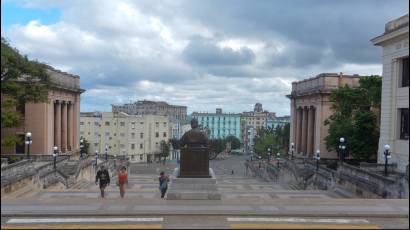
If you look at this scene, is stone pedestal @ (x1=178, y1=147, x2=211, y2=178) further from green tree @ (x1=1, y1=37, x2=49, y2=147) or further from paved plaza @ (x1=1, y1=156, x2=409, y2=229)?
green tree @ (x1=1, y1=37, x2=49, y2=147)

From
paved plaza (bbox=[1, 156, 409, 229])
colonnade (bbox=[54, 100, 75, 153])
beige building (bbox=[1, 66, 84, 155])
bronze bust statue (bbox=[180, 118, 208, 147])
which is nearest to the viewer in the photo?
paved plaza (bbox=[1, 156, 409, 229])

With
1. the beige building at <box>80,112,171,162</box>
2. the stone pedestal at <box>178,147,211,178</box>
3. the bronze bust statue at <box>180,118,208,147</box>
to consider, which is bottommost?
the beige building at <box>80,112,171,162</box>

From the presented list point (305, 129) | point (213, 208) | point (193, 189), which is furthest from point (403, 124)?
A: point (305, 129)

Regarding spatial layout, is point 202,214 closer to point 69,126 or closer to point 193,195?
point 193,195

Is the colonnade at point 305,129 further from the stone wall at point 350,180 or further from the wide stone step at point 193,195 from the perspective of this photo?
the wide stone step at point 193,195

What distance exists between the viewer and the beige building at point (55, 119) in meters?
63.2

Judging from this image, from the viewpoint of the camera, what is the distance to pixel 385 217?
17016 mm

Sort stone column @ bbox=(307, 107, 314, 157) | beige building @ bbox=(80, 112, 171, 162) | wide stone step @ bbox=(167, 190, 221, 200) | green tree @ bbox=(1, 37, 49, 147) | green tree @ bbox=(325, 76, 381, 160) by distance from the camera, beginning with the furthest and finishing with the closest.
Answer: beige building @ bbox=(80, 112, 171, 162) < stone column @ bbox=(307, 107, 314, 157) < green tree @ bbox=(325, 76, 381, 160) < green tree @ bbox=(1, 37, 49, 147) < wide stone step @ bbox=(167, 190, 221, 200)

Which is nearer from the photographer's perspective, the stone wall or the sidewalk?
the sidewalk

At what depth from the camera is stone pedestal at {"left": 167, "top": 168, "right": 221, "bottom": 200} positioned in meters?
20.4

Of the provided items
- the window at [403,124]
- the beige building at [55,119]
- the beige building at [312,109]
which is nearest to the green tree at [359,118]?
the window at [403,124]

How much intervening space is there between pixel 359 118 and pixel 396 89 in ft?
27.3

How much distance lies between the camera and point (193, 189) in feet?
68.5

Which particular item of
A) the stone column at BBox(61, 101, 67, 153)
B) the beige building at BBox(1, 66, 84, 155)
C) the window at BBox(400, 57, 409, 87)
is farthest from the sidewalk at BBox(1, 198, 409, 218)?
the stone column at BBox(61, 101, 67, 153)
